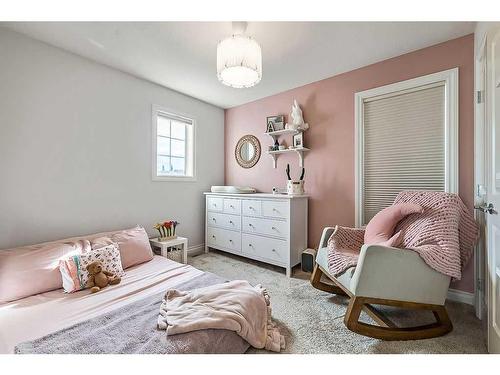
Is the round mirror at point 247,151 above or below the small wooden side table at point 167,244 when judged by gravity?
above

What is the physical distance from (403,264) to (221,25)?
2.19 metres

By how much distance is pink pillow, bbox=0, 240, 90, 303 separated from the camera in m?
1.55

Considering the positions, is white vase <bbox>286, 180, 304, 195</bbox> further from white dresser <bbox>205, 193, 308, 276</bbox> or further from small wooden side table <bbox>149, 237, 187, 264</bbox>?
small wooden side table <bbox>149, 237, 187, 264</bbox>

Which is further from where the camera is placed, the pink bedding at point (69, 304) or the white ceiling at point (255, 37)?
the white ceiling at point (255, 37)

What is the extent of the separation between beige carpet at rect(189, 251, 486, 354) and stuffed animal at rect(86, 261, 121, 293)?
1195mm

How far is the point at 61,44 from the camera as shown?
2.07 metres

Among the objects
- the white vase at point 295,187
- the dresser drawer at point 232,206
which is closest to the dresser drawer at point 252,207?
the dresser drawer at point 232,206

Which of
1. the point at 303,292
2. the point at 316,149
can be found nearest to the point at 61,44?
the point at 316,149

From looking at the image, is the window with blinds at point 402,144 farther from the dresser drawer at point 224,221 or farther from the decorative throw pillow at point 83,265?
the decorative throw pillow at point 83,265

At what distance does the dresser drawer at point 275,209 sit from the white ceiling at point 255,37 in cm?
151

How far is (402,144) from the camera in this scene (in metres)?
2.29

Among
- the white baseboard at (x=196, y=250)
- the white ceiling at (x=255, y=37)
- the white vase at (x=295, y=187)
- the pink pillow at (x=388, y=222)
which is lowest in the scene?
the white baseboard at (x=196, y=250)

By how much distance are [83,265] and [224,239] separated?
1709 mm

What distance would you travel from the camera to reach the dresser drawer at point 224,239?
9.98 feet
